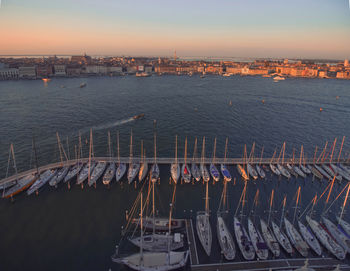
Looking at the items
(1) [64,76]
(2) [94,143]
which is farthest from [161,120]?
(1) [64,76]

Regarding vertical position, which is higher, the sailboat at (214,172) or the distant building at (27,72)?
the distant building at (27,72)

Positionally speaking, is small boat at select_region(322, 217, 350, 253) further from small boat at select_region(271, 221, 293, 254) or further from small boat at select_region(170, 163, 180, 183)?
small boat at select_region(170, 163, 180, 183)

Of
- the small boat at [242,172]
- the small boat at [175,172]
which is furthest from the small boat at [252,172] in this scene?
the small boat at [175,172]

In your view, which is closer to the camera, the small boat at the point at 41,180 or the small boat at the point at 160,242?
the small boat at the point at 160,242

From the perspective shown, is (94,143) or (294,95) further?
(294,95)

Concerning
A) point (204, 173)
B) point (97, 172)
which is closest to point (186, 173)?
point (204, 173)

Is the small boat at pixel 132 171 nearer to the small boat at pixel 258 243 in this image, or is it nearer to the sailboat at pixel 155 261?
the sailboat at pixel 155 261

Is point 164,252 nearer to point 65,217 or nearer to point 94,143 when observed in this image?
point 65,217
